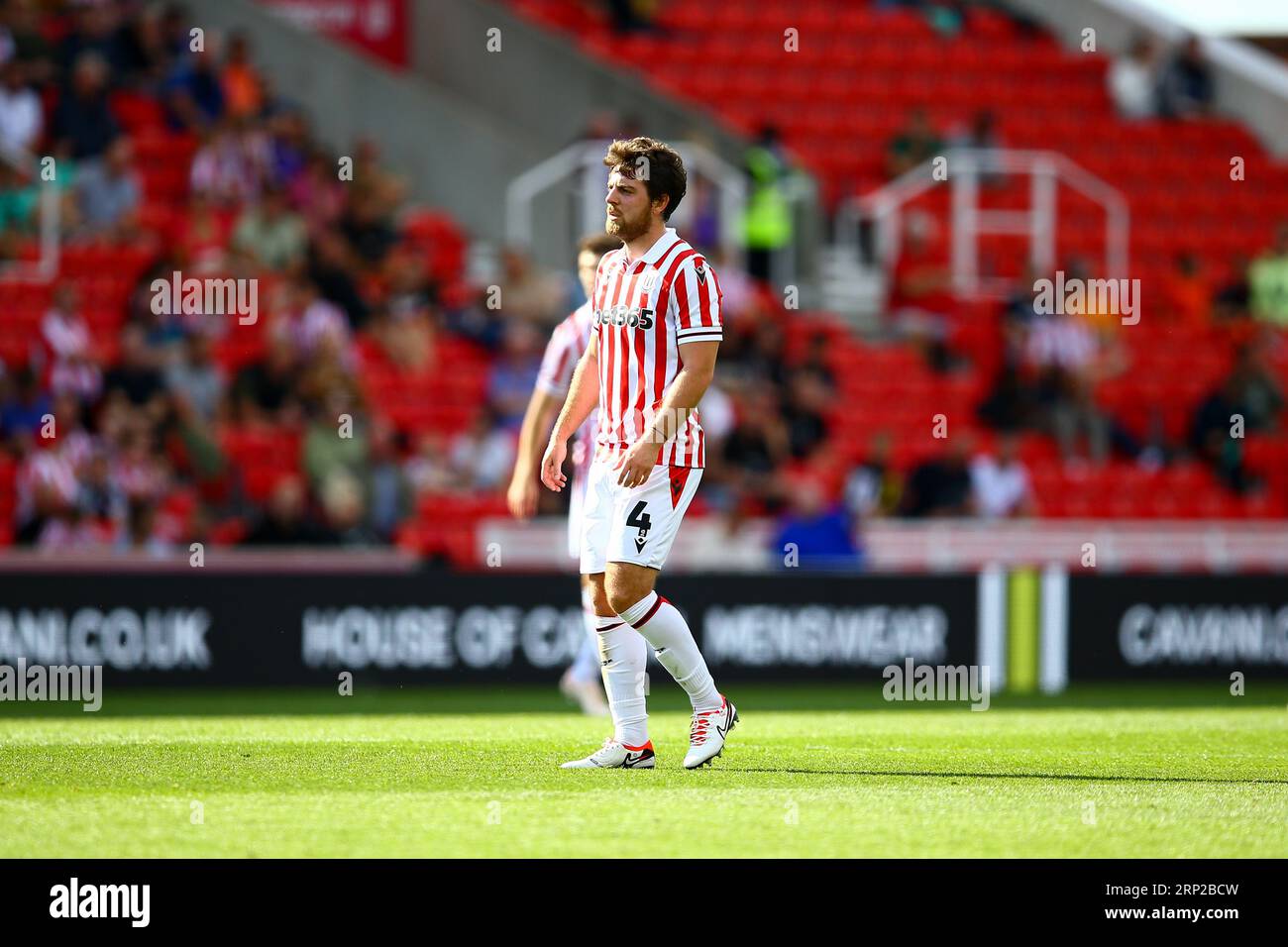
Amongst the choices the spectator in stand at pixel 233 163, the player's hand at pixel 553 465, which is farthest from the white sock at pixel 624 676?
the spectator in stand at pixel 233 163

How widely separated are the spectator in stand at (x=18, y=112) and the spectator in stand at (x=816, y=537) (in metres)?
8.09

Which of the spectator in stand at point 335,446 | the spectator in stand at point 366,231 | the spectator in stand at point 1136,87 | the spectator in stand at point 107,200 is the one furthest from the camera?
the spectator in stand at point 1136,87

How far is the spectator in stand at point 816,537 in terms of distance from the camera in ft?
55.4

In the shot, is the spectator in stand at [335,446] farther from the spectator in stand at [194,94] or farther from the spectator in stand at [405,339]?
the spectator in stand at [194,94]

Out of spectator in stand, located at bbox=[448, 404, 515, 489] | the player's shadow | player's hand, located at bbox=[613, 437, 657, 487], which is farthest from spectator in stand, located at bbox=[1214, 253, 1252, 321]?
player's hand, located at bbox=[613, 437, 657, 487]

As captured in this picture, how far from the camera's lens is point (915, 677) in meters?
16.5

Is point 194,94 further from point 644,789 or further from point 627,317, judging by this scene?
point 644,789

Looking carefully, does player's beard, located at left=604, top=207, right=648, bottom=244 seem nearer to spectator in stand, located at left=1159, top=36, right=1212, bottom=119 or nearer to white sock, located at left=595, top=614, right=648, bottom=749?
white sock, located at left=595, top=614, right=648, bottom=749

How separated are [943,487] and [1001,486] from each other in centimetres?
68

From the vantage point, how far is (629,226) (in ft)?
27.8

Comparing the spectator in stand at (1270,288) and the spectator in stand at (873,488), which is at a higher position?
the spectator in stand at (1270,288)

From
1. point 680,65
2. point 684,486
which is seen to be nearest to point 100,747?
point 684,486

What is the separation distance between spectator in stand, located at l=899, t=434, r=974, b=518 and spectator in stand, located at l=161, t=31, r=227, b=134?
25.6 feet

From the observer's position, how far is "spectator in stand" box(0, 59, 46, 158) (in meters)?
19.4
